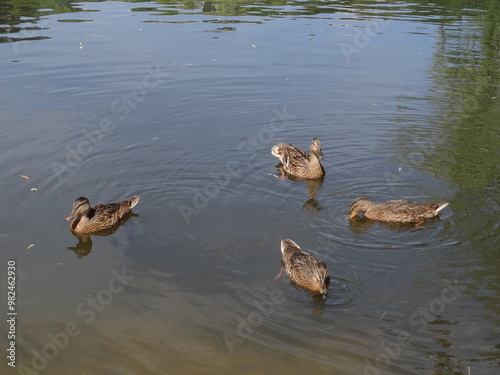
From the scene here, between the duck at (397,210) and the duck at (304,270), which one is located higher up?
the duck at (304,270)

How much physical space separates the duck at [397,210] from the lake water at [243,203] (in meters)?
0.15

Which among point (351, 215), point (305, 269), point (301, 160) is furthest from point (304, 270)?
point (301, 160)

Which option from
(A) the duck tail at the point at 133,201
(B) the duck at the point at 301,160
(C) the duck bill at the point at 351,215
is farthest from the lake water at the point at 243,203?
(B) the duck at the point at 301,160

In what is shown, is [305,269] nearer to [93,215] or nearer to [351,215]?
[351,215]

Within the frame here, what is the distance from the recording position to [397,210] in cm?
957

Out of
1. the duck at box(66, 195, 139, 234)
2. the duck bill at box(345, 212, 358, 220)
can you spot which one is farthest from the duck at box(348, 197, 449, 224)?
the duck at box(66, 195, 139, 234)

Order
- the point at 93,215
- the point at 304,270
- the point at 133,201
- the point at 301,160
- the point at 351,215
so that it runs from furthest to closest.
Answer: the point at 301,160
the point at 133,201
the point at 351,215
the point at 93,215
the point at 304,270

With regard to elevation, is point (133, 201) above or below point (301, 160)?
above

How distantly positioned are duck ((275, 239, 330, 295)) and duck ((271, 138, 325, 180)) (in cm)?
300

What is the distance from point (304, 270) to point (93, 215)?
3.41 m

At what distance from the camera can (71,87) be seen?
1591 centimetres

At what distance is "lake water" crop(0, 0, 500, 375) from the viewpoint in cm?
689

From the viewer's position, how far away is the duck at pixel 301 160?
11.3m

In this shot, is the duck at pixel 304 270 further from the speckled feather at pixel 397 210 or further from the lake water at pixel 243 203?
the speckled feather at pixel 397 210
